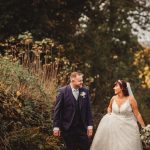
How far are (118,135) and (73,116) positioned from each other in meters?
2.06

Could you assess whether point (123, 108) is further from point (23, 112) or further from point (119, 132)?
point (23, 112)

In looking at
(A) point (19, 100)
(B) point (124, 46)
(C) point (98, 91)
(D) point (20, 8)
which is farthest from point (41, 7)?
(A) point (19, 100)

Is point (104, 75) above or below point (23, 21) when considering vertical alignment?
below

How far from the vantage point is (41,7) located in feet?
68.2

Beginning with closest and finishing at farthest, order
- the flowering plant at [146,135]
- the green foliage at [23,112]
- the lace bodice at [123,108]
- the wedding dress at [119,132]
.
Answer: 1. the green foliage at [23,112]
2. the flowering plant at [146,135]
3. the wedding dress at [119,132]
4. the lace bodice at [123,108]

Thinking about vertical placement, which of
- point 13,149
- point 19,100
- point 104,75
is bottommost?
point 13,149

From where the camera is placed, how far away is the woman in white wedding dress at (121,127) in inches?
487

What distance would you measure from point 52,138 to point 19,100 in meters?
1.03

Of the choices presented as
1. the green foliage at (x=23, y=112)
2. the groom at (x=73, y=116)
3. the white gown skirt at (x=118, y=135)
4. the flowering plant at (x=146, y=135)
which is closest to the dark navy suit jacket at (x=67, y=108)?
the groom at (x=73, y=116)

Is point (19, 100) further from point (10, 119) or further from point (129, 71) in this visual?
point (129, 71)

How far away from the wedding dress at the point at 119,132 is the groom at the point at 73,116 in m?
1.67

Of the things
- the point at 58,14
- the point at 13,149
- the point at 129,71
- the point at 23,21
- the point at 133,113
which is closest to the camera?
the point at 13,149

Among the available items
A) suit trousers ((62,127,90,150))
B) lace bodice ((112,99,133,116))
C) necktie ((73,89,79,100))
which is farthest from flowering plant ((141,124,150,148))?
necktie ((73,89,79,100))

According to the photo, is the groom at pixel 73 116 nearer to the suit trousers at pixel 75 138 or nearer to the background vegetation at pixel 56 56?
the suit trousers at pixel 75 138
